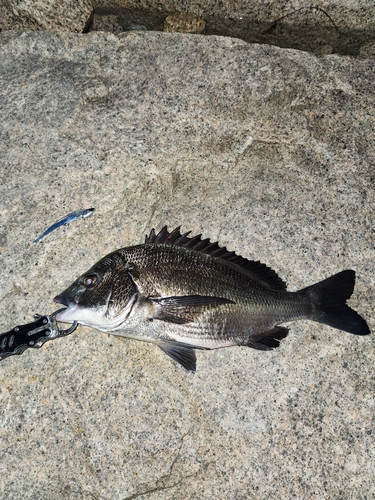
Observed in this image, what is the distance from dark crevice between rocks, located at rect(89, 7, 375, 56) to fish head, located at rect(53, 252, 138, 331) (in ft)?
9.21

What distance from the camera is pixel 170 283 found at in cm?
302

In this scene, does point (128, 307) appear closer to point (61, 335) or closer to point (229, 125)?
point (61, 335)

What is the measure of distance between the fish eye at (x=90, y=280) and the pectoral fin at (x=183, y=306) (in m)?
0.43

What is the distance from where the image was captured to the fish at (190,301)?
9.83 ft

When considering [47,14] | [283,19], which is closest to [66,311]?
[47,14]

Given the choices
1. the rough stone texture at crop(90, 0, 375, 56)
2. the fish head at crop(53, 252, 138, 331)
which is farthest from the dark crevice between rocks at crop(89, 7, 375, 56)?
the fish head at crop(53, 252, 138, 331)

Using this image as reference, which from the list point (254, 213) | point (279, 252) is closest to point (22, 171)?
point (254, 213)

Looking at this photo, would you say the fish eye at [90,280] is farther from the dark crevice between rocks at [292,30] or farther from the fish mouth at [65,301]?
the dark crevice between rocks at [292,30]

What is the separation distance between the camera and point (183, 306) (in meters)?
2.98

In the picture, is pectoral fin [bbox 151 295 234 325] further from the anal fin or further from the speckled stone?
the speckled stone

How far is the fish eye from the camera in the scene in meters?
3.06

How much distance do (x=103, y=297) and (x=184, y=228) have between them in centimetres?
100

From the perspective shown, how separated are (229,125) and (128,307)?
1.92 meters

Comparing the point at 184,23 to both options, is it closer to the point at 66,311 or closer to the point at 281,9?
the point at 281,9
